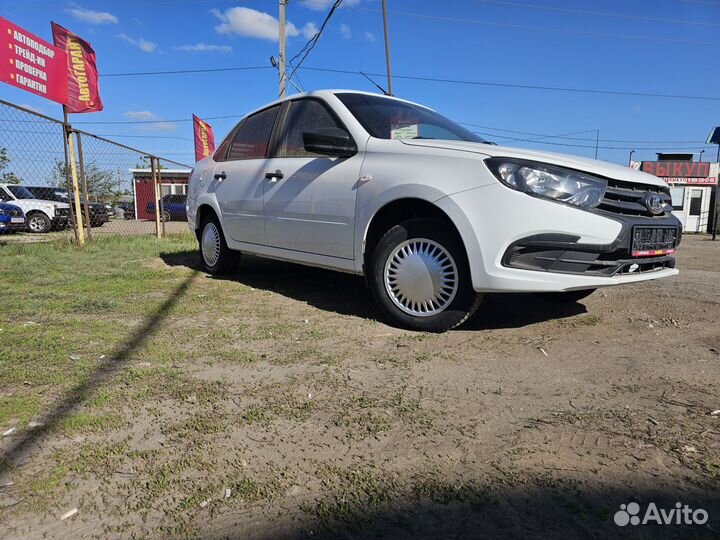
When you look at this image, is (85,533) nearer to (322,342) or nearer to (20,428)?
(20,428)

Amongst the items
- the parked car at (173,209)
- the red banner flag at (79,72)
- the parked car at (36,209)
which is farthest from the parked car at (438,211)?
the parked car at (173,209)

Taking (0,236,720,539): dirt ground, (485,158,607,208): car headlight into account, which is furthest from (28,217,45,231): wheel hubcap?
(485,158,607,208): car headlight

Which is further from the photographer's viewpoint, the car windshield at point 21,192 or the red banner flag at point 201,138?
the red banner flag at point 201,138

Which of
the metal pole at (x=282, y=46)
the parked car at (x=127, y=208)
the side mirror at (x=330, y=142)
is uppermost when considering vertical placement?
the metal pole at (x=282, y=46)

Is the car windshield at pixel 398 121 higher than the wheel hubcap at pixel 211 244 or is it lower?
higher

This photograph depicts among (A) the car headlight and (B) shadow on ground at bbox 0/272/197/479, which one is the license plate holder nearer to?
(A) the car headlight

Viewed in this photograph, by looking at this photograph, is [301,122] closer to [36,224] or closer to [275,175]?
[275,175]

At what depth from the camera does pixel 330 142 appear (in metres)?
3.74

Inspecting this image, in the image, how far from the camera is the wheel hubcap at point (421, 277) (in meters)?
3.37

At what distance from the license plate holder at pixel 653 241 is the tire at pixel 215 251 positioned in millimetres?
3997

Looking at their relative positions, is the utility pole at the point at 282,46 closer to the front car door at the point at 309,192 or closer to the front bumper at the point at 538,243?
the front car door at the point at 309,192

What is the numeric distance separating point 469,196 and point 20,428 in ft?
8.51

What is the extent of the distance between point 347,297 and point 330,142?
5.04ft

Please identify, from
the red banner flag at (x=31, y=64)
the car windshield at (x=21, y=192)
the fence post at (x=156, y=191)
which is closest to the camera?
the red banner flag at (x=31, y=64)
